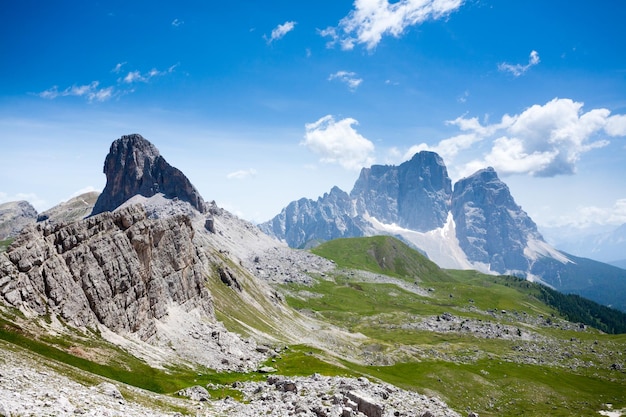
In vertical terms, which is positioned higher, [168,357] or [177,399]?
[177,399]

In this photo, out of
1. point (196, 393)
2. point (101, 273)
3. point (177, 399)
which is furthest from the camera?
point (101, 273)

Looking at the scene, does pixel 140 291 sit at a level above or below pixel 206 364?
above

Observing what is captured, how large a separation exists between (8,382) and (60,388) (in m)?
5.27

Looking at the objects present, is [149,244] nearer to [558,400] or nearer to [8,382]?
[8,382]

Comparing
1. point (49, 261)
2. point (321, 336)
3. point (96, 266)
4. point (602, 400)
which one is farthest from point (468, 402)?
point (49, 261)

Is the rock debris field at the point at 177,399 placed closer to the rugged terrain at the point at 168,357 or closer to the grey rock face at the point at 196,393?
the grey rock face at the point at 196,393

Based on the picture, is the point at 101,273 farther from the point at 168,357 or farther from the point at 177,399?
the point at 177,399

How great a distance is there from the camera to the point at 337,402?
6275 centimetres

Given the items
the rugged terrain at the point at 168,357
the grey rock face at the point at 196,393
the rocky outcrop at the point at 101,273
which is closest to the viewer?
the rugged terrain at the point at 168,357

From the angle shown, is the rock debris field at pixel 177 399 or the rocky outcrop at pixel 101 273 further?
the rocky outcrop at pixel 101 273

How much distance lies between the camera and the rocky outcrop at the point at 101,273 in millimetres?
81062

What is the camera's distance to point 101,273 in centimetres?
9631

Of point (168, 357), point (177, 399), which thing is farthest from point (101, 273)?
point (177, 399)

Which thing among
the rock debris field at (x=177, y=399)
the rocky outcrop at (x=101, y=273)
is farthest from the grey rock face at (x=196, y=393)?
the rocky outcrop at (x=101, y=273)
